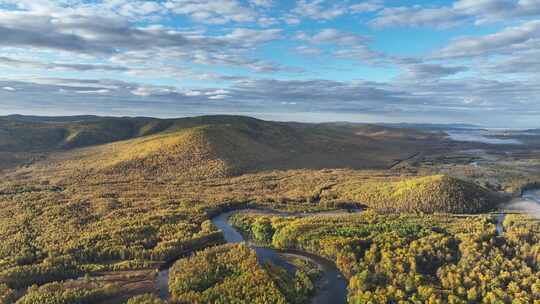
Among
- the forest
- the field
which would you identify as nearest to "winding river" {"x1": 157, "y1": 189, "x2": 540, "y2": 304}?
the field

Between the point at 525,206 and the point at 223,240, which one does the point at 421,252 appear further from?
the point at 525,206

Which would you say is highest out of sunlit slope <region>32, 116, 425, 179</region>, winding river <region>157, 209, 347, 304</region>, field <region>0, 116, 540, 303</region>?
sunlit slope <region>32, 116, 425, 179</region>

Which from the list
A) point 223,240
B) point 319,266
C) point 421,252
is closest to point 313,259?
point 319,266

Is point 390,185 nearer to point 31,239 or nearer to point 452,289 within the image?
point 452,289

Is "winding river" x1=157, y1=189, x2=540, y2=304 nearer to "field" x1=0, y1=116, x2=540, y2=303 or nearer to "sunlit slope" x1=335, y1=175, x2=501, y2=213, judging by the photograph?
"field" x1=0, y1=116, x2=540, y2=303

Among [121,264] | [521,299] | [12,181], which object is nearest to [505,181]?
[521,299]

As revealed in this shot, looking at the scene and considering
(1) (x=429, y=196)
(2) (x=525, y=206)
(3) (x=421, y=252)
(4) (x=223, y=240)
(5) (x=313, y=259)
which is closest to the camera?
(3) (x=421, y=252)

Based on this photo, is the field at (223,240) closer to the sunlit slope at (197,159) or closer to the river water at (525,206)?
the river water at (525,206)

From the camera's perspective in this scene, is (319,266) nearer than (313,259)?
Yes
